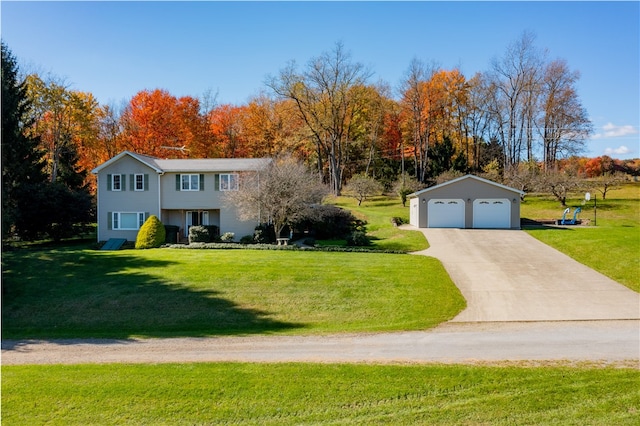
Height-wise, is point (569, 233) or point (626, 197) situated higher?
point (626, 197)

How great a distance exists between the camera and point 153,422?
622cm

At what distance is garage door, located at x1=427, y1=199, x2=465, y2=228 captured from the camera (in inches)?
1219

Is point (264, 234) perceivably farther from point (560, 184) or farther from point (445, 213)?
point (560, 184)

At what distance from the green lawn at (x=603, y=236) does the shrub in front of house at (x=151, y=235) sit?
74.0 ft

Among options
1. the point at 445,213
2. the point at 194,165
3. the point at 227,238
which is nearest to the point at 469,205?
the point at 445,213

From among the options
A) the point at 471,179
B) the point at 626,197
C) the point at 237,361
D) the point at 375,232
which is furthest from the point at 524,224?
the point at 237,361

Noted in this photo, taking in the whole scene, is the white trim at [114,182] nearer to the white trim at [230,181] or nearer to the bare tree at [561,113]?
the white trim at [230,181]

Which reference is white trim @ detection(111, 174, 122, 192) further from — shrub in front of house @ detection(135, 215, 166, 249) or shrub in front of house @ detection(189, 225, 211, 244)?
shrub in front of house @ detection(189, 225, 211, 244)

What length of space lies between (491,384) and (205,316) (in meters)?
8.97

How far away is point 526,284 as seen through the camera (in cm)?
1672

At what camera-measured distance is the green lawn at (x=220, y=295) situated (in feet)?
41.9

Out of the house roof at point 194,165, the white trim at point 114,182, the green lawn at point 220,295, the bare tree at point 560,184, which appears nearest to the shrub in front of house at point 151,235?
the house roof at point 194,165

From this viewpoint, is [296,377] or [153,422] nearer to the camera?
[153,422]

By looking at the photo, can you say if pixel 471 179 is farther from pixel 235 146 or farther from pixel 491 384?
pixel 235 146
